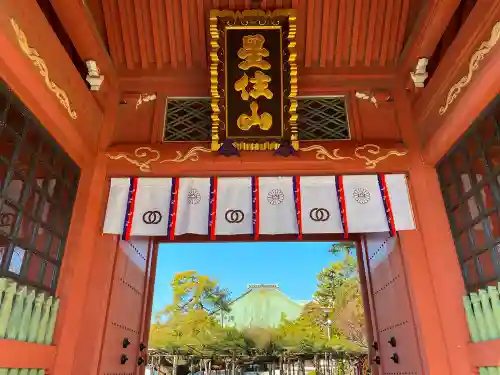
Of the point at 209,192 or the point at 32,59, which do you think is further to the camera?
the point at 209,192

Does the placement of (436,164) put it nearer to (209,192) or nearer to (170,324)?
(209,192)

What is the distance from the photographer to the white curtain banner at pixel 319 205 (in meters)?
2.88

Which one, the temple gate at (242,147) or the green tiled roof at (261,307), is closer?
the temple gate at (242,147)

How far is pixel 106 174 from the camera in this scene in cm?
298

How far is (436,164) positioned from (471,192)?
1.53 feet

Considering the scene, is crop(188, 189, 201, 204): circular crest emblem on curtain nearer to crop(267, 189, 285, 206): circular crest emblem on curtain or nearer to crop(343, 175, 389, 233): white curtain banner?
crop(267, 189, 285, 206): circular crest emblem on curtain

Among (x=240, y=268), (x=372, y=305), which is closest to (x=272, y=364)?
(x=240, y=268)

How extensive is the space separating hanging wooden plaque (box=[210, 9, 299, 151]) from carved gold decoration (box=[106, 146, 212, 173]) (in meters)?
0.19

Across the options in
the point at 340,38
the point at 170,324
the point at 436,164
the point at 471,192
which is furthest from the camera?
the point at 170,324

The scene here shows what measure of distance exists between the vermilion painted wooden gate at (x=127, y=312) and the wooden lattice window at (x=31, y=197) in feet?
1.62

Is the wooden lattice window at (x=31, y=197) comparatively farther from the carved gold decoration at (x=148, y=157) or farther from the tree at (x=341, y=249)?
the tree at (x=341, y=249)

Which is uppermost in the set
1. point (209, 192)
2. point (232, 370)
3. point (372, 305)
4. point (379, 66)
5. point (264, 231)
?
point (379, 66)

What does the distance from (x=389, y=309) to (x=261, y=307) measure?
11.3m

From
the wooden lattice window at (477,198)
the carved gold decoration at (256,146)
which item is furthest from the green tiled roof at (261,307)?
the wooden lattice window at (477,198)
